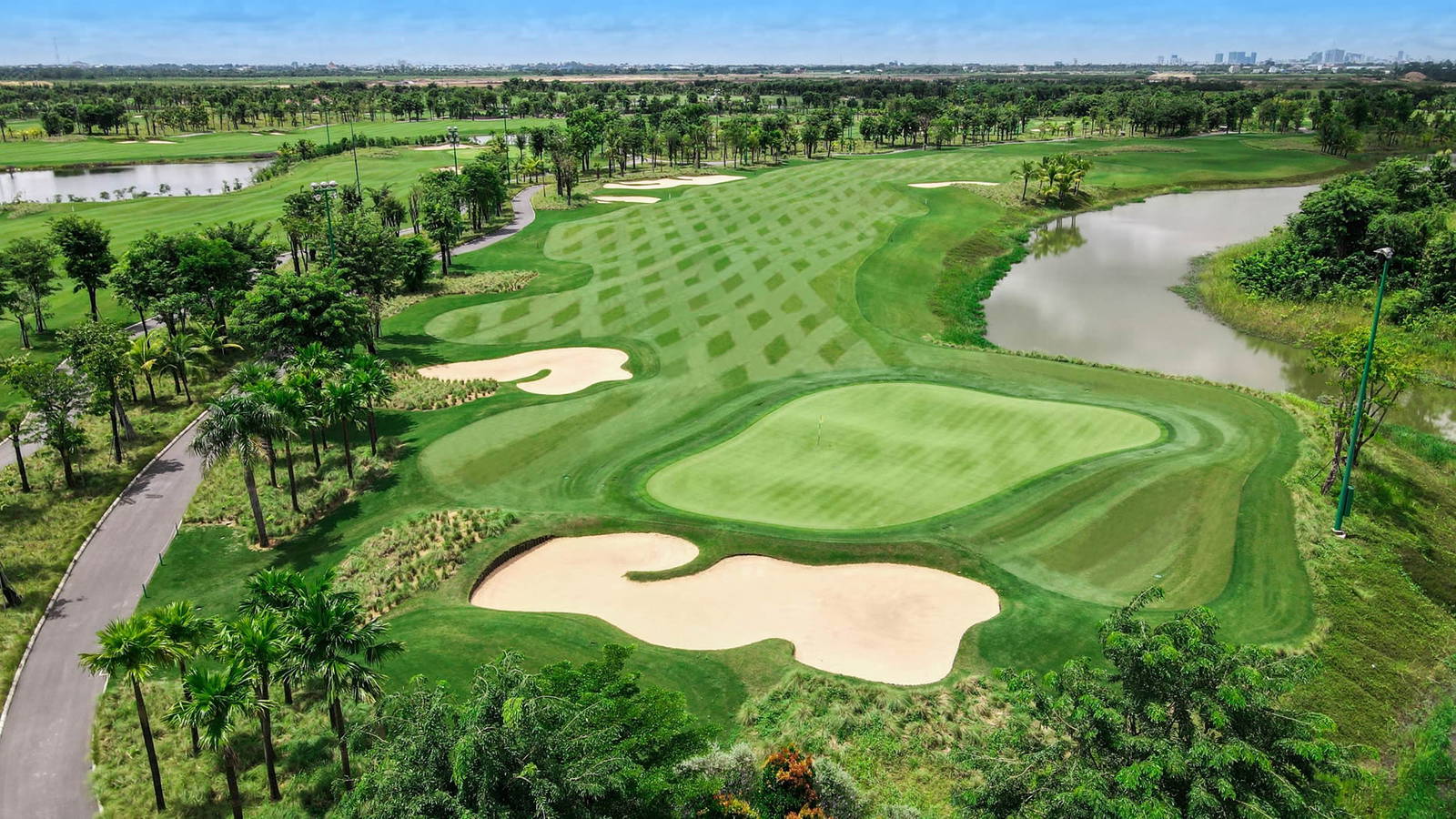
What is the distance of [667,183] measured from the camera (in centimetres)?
11969

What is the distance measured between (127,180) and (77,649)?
129 metres

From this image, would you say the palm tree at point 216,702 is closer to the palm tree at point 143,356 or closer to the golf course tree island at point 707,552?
the golf course tree island at point 707,552

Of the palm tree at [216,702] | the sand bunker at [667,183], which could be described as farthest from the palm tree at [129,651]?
the sand bunker at [667,183]

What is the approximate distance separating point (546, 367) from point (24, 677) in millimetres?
30076

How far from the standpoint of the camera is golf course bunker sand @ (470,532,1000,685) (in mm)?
26359

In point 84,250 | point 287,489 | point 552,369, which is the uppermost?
point 84,250

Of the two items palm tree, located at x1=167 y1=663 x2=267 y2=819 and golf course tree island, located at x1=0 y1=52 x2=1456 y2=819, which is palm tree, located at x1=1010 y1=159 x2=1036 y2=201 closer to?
golf course tree island, located at x1=0 y1=52 x2=1456 y2=819

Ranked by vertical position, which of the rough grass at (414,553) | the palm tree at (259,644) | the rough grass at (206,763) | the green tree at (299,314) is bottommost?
the rough grass at (206,763)

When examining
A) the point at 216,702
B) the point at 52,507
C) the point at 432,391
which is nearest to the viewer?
the point at 216,702

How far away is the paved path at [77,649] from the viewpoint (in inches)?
841

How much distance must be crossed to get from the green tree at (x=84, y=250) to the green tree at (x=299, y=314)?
2092 cm

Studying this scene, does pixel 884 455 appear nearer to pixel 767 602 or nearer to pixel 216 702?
pixel 767 602

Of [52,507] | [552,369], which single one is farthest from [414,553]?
[552,369]

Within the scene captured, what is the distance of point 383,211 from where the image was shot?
8312 centimetres
